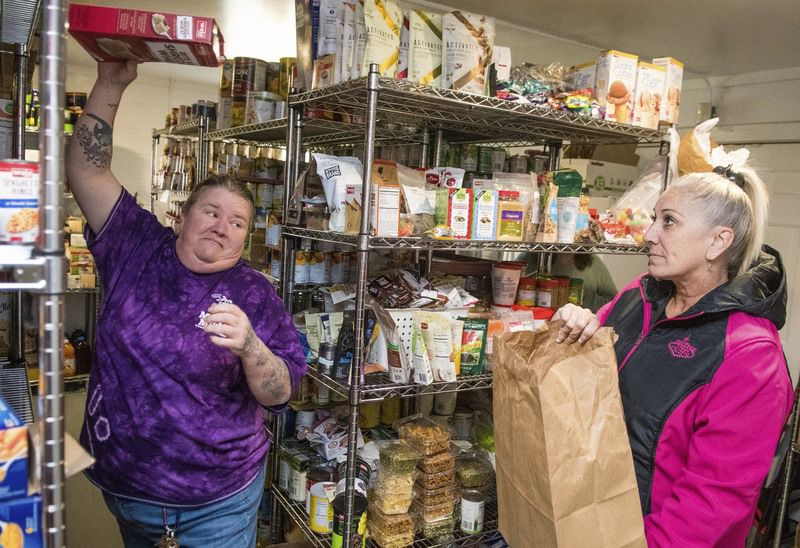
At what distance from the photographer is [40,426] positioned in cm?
72

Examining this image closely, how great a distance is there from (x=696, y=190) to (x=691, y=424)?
581mm

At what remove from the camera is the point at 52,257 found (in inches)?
28.1

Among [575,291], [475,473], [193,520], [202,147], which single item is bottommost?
[475,473]

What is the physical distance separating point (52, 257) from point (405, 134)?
7.34ft

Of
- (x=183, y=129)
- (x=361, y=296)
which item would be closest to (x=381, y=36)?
(x=361, y=296)

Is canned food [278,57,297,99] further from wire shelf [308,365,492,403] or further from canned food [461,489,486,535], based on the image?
canned food [461,489,486,535]

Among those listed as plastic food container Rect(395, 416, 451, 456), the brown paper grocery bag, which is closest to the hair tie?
the brown paper grocery bag

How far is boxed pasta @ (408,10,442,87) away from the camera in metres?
1.91

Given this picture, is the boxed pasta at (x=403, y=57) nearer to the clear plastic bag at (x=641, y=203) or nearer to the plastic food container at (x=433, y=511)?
the clear plastic bag at (x=641, y=203)

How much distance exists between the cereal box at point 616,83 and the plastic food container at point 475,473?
1416 mm

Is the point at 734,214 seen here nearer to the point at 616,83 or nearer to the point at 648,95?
the point at 616,83

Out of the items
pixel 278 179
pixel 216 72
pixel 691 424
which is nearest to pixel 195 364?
pixel 691 424

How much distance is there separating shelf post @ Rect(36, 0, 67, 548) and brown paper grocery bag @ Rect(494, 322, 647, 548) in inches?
37.4

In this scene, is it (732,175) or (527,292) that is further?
(527,292)
